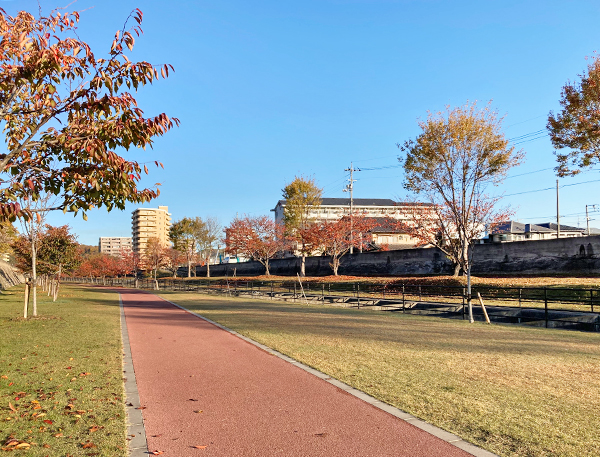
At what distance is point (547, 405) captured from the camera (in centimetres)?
501

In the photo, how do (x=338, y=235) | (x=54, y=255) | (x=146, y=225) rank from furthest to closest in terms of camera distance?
1. (x=146, y=225)
2. (x=338, y=235)
3. (x=54, y=255)

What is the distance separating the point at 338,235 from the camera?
35.6 metres

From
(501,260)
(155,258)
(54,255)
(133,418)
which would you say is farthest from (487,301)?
(155,258)

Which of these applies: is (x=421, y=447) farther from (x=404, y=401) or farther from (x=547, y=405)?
(x=547, y=405)

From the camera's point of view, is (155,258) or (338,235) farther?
(155,258)

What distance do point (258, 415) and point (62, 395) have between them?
272 centimetres

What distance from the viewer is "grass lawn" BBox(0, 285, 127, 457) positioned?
4.05 m

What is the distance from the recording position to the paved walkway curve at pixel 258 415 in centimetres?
401

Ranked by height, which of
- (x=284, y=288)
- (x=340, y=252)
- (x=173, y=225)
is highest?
(x=173, y=225)

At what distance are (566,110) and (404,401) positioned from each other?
17807 millimetres

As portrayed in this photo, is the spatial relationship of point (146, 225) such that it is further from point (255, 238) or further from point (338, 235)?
point (338, 235)

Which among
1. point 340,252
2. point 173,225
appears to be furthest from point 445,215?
point 173,225

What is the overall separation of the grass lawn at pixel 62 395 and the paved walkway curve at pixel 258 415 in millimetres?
410

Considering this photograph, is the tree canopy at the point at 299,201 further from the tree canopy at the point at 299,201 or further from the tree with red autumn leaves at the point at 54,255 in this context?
the tree with red autumn leaves at the point at 54,255
